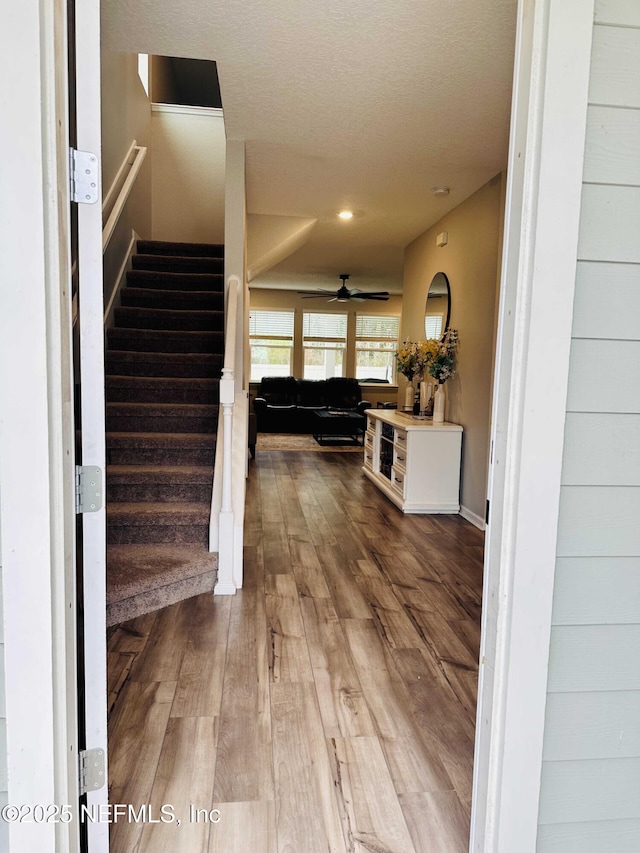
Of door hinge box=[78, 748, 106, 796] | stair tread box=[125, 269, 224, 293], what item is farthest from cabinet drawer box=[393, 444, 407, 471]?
door hinge box=[78, 748, 106, 796]

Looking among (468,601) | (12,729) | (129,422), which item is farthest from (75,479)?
(129,422)

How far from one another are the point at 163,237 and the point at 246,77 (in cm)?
373

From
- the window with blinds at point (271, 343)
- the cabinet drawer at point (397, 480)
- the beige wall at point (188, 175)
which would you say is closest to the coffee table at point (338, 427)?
the window with blinds at point (271, 343)

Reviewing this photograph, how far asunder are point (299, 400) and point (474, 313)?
608 cm

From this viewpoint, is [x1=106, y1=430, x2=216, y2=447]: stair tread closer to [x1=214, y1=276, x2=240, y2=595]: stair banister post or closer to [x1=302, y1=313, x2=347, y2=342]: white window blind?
[x1=214, y1=276, x2=240, y2=595]: stair banister post

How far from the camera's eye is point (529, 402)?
3.39 ft

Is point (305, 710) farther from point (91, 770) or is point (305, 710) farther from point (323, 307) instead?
point (323, 307)

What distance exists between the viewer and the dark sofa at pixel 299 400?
948 centimetres

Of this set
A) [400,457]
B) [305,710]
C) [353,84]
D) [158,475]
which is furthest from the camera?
[400,457]

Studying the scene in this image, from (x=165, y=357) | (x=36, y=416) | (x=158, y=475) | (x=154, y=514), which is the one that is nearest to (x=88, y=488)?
(x=36, y=416)

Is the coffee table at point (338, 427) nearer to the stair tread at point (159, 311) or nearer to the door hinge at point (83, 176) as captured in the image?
the stair tread at point (159, 311)

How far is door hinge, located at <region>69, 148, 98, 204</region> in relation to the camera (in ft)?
3.38

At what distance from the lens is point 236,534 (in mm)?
2805

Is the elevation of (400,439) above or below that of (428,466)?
above
